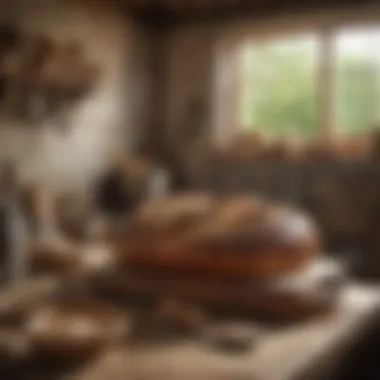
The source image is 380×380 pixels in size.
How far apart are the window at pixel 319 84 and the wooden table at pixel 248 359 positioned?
1.02 metres

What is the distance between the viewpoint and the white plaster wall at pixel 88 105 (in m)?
1.50

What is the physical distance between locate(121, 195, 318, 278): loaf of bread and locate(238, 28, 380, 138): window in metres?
0.81

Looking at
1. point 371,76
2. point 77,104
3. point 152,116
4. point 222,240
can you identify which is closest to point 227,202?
point 222,240

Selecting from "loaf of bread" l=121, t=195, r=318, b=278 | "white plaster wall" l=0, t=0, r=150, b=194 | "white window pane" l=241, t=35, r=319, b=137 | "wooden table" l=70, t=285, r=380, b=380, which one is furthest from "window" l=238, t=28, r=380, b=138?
"wooden table" l=70, t=285, r=380, b=380

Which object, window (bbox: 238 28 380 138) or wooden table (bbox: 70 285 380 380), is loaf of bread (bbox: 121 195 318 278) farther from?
window (bbox: 238 28 380 138)

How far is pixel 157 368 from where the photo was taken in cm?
66

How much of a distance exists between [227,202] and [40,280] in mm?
292

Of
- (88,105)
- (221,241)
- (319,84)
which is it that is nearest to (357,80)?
(319,84)

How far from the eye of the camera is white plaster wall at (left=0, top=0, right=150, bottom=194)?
1.50 m

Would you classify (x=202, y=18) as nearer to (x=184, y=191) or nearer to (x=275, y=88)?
(x=275, y=88)

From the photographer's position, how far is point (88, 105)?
5.74 feet

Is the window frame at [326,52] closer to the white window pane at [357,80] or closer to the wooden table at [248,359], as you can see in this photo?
the white window pane at [357,80]

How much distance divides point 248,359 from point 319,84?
1.21 metres

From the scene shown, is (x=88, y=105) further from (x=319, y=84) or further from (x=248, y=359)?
(x=248, y=359)
